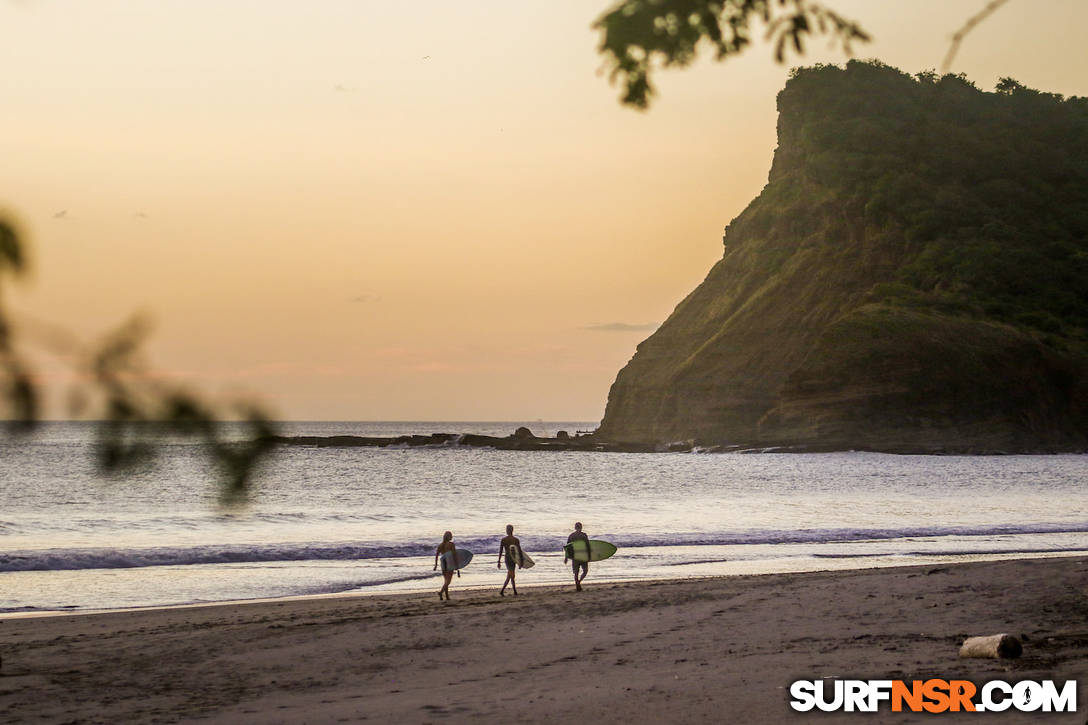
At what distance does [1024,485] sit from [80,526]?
42.4 m

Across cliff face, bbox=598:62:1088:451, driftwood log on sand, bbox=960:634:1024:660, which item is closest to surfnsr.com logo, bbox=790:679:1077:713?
driftwood log on sand, bbox=960:634:1024:660

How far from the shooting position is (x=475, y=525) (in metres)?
36.1

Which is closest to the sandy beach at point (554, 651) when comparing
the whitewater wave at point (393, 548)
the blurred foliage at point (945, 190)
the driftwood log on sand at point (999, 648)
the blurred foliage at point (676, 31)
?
the driftwood log on sand at point (999, 648)

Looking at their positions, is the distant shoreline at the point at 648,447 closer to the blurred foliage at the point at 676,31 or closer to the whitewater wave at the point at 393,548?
the whitewater wave at the point at 393,548

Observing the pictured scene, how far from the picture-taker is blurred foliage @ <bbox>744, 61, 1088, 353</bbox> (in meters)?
102

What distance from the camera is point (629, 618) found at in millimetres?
15148

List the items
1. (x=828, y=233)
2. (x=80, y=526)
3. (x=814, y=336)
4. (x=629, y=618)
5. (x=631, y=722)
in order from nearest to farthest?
(x=631, y=722) → (x=629, y=618) → (x=80, y=526) → (x=814, y=336) → (x=828, y=233)

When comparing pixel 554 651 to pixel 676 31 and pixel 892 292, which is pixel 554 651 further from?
pixel 892 292

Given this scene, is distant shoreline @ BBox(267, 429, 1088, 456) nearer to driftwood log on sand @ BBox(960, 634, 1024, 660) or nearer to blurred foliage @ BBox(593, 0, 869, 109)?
driftwood log on sand @ BBox(960, 634, 1024, 660)

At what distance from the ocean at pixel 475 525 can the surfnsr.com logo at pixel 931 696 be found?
6.05 metres

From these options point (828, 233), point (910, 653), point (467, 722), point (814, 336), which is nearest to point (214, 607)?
point (467, 722)

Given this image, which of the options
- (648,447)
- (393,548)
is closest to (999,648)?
(393,548)

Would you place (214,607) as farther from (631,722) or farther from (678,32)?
(678,32)

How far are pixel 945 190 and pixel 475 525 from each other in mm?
92323
